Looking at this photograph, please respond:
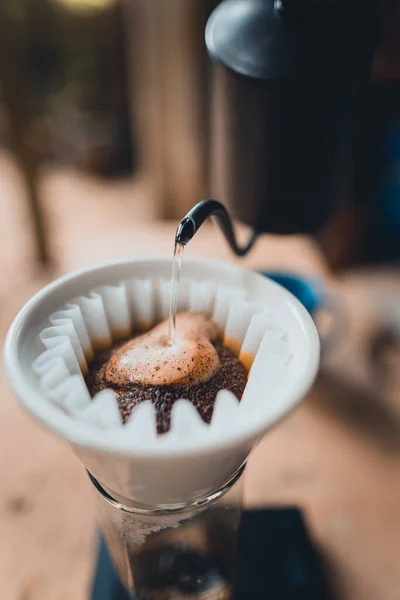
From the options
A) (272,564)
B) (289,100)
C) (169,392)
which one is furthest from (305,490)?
(289,100)

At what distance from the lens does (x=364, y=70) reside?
0.44 m

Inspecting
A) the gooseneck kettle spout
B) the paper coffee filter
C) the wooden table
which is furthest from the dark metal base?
the gooseneck kettle spout

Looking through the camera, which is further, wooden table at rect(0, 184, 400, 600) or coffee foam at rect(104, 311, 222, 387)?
wooden table at rect(0, 184, 400, 600)

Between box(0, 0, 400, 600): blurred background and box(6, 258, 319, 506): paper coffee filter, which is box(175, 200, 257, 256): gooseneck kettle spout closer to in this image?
box(6, 258, 319, 506): paper coffee filter

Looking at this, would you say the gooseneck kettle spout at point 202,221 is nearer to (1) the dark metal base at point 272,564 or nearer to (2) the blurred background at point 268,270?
(2) the blurred background at point 268,270

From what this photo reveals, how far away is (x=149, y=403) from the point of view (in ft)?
1.10

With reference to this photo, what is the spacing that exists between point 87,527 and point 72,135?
93.8 inches

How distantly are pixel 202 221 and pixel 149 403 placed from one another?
0.14 m

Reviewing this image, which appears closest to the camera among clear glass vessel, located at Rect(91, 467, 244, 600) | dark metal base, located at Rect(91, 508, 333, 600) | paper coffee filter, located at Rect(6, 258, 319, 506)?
paper coffee filter, located at Rect(6, 258, 319, 506)

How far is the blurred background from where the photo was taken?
0.56 metres

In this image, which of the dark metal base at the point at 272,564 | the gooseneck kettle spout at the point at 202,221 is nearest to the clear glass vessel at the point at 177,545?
the dark metal base at the point at 272,564

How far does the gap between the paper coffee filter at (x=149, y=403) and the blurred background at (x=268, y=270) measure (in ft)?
0.72

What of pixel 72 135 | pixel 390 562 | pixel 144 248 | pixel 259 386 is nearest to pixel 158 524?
pixel 259 386

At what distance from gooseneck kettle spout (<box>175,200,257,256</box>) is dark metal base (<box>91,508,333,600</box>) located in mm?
305
